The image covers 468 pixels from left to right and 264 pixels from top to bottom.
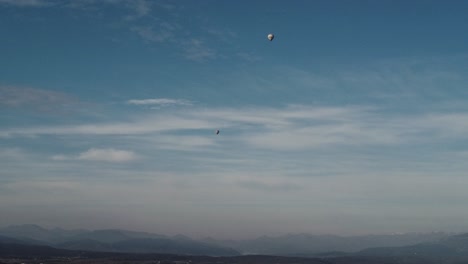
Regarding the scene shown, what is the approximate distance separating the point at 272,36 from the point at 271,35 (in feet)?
1.29

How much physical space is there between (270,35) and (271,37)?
63cm

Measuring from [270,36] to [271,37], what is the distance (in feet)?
1.18

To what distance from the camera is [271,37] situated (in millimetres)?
126438

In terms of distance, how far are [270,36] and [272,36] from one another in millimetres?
898

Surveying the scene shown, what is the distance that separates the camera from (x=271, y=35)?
417 ft

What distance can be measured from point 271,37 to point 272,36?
33.3 inches

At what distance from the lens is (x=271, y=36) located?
126938 mm

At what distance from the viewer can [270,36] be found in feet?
415

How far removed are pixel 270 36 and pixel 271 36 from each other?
587mm

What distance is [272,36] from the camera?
12712cm

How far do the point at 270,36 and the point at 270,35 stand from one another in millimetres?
346

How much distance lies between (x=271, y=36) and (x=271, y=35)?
45 centimetres
